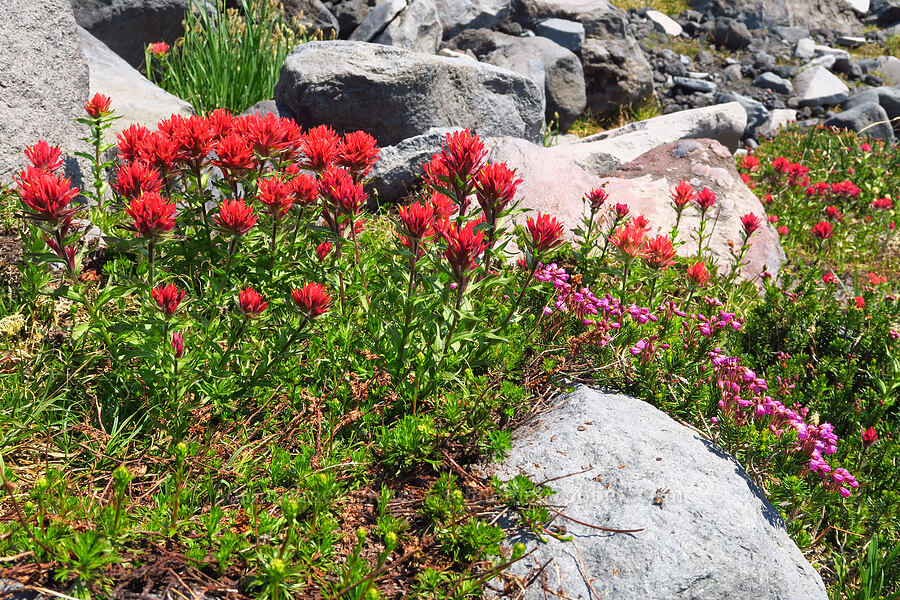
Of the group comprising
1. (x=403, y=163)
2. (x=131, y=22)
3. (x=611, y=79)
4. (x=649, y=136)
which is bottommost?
(x=611, y=79)

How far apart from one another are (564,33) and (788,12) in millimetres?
11409

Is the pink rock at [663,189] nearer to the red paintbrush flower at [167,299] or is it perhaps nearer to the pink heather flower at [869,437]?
the pink heather flower at [869,437]

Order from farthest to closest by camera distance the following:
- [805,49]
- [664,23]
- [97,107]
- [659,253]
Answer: [664,23], [805,49], [97,107], [659,253]

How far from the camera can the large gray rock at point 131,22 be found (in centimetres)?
780

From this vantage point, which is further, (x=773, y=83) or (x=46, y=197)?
(x=773, y=83)

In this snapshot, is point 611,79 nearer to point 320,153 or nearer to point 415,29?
point 415,29

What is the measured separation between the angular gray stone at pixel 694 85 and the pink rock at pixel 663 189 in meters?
7.75

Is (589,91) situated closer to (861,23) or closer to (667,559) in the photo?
(667,559)

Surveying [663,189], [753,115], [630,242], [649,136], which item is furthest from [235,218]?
[753,115]

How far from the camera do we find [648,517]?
105 inches

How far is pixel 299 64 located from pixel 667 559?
5.57 meters

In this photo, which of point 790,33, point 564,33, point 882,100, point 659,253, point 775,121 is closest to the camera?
point 659,253

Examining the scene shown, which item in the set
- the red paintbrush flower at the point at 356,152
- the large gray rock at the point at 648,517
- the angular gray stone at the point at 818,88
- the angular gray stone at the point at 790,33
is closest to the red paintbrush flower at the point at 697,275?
the large gray rock at the point at 648,517

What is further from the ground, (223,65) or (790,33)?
(223,65)
